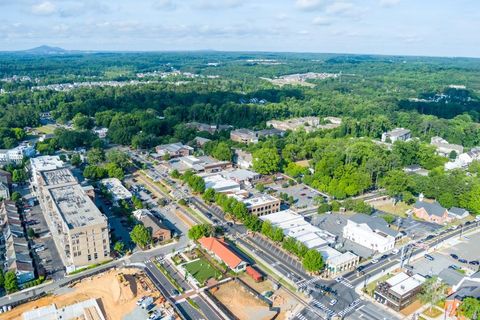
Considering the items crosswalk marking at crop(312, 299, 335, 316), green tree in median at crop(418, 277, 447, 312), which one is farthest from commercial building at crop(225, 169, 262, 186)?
green tree in median at crop(418, 277, 447, 312)

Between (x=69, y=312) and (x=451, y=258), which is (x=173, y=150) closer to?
(x=69, y=312)

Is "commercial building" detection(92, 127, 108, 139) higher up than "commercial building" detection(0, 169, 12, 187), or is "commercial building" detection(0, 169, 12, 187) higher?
"commercial building" detection(92, 127, 108, 139)

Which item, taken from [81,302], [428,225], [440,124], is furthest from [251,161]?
[440,124]

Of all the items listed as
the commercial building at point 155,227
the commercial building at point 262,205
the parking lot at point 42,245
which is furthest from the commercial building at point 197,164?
the parking lot at point 42,245

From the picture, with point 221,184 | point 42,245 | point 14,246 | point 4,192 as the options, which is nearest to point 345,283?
point 221,184

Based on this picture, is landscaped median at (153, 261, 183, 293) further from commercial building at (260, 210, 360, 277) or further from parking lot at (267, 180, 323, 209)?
parking lot at (267, 180, 323, 209)

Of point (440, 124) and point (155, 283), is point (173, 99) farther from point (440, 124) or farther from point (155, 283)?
point (155, 283)

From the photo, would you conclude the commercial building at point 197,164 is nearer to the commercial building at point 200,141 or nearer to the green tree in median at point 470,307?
the commercial building at point 200,141
